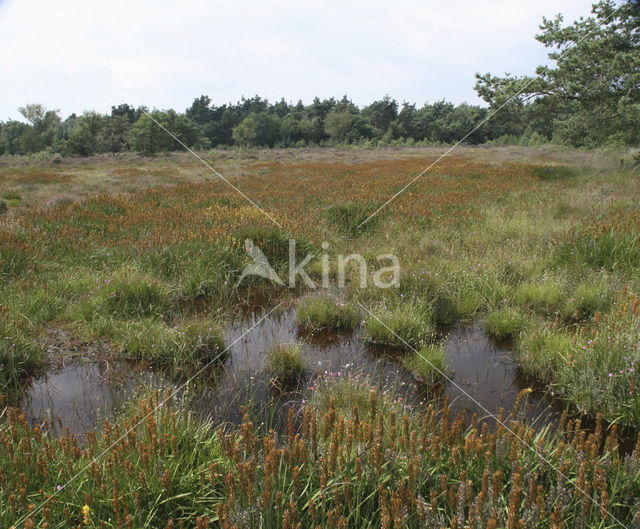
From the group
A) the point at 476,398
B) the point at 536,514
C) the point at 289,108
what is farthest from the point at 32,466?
the point at 289,108

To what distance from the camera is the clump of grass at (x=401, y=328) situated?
427 centimetres

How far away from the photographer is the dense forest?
14539 millimetres

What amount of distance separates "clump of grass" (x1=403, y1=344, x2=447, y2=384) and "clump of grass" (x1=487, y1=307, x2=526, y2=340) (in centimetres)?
94

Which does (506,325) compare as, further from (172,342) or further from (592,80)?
(592,80)

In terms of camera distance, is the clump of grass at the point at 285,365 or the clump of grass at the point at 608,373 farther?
the clump of grass at the point at 285,365

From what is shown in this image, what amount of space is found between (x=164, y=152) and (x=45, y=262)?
156ft

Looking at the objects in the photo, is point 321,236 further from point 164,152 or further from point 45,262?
point 164,152

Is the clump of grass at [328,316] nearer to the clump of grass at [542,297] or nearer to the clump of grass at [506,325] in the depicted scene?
the clump of grass at [506,325]

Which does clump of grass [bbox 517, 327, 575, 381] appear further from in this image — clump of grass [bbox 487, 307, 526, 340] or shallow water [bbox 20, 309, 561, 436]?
clump of grass [bbox 487, 307, 526, 340]

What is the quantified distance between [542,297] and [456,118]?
76302 mm

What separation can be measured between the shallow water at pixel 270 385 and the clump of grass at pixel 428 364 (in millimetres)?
73

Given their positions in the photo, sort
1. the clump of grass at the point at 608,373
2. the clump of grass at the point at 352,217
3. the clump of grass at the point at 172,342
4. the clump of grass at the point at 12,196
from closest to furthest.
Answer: the clump of grass at the point at 608,373 < the clump of grass at the point at 172,342 < the clump of grass at the point at 352,217 < the clump of grass at the point at 12,196

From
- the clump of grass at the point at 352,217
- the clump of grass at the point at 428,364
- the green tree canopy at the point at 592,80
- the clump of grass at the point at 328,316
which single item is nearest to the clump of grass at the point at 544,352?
the clump of grass at the point at 428,364

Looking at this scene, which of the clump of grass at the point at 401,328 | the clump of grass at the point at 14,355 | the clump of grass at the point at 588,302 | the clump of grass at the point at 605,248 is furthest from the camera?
the clump of grass at the point at 605,248
